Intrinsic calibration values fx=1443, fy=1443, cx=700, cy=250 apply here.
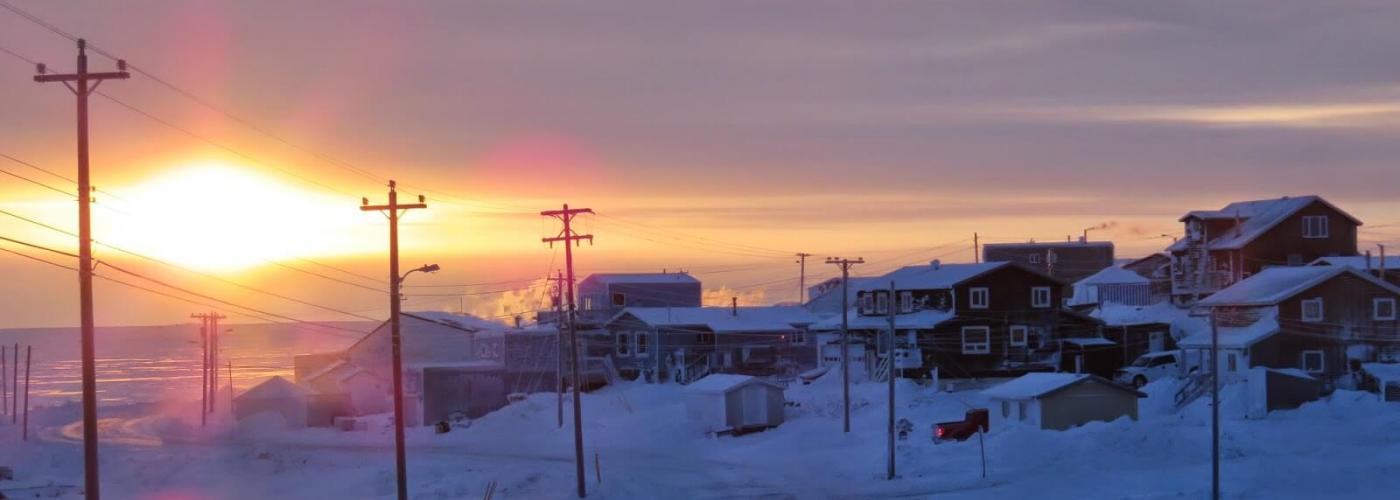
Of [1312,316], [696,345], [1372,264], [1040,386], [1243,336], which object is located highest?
[1372,264]

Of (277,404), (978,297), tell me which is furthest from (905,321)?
Result: (277,404)

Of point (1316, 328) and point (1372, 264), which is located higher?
point (1372, 264)

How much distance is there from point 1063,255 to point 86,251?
109 metres

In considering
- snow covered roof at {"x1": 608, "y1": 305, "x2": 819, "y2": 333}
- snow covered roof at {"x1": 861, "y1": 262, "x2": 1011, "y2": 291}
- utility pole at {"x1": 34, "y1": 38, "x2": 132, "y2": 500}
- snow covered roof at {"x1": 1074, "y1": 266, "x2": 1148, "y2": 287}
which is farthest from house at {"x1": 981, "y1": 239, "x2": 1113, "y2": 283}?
utility pole at {"x1": 34, "y1": 38, "x2": 132, "y2": 500}

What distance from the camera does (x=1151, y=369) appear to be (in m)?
79.3

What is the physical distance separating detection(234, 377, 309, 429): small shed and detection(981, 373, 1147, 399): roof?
47.5m

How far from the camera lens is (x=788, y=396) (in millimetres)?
78562

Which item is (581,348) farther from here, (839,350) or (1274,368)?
(1274,368)

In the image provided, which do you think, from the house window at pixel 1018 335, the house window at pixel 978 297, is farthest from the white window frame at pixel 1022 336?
the house window at pixel 978 297

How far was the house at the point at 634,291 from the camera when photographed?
11769 centimetres

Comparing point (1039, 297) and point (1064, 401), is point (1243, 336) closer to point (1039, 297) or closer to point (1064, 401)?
point (1039, 297)

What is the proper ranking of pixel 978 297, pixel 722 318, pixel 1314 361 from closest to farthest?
pixel 1314 361, pixel 978 297, pixel 722 318

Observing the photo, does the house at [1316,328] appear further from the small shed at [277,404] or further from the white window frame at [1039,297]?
the small shed at [277,404]

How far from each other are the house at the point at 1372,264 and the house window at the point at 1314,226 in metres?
1.86
